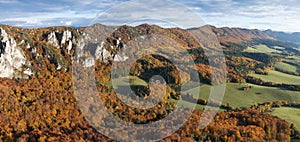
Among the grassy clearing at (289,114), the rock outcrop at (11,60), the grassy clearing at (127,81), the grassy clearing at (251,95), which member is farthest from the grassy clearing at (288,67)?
the rock outcrop at (11,60)

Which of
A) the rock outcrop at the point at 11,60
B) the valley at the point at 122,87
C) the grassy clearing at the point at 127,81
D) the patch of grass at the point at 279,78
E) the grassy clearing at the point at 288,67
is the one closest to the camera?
the valley at the point at 122,87

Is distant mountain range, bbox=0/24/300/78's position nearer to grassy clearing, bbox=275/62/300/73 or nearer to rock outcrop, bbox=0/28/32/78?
rock outcrop, bbox=0/28/32/78

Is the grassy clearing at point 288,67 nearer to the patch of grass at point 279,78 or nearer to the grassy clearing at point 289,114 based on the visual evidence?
the patch of grass at point 279,78

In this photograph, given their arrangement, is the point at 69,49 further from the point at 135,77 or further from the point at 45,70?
the point at 135,77

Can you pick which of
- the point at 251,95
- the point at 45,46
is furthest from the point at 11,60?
the point at 251,95

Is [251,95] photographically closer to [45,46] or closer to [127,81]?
[127,81]

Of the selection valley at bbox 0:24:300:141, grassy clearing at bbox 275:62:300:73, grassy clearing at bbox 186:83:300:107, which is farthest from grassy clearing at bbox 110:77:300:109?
grassy clearing at bbox 275:62:300:73

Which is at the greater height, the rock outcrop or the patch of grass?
the rock outcrop
